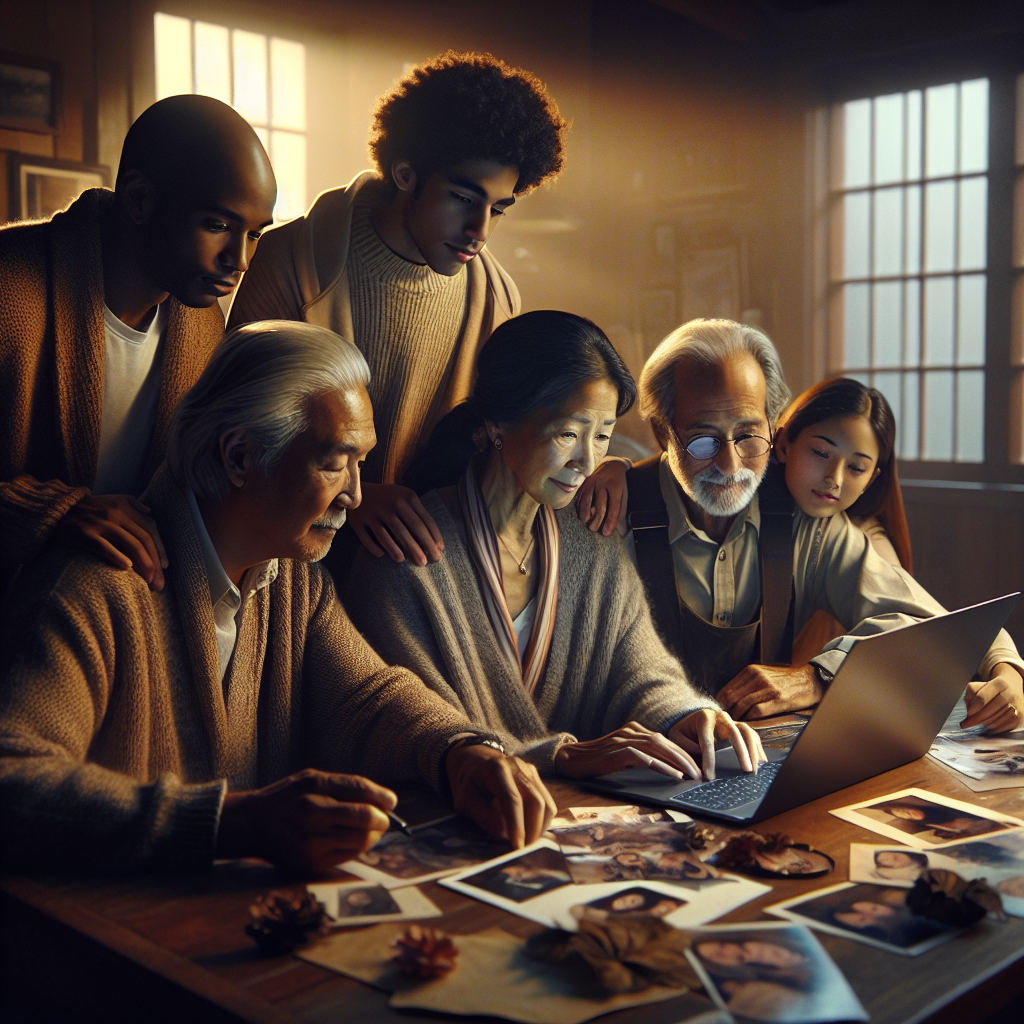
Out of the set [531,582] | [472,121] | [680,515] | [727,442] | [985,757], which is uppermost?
[472,121]

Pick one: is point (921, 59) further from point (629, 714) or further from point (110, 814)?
point (110, 814)

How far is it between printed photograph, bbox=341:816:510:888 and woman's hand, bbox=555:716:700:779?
11.1 inches

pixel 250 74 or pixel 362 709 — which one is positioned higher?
pixel 250 74

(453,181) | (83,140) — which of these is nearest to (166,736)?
(453,181)

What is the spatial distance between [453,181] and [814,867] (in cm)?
145

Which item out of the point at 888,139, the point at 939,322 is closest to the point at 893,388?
the point at 939,322

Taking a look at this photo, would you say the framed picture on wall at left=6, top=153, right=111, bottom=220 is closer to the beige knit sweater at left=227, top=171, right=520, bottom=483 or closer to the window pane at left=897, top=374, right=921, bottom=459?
the beige knit sweater at left=227, top=171, right=520, bottom=483

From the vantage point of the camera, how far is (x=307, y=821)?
132cm

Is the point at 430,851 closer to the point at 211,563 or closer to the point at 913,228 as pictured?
the point at 211,563

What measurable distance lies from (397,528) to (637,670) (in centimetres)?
53

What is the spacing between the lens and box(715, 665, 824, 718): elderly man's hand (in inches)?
86.7

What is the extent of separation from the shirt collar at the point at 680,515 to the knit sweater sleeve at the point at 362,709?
80cm

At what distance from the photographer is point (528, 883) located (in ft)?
4.42

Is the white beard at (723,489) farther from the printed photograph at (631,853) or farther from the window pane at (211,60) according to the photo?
the window pane at (211,60)
